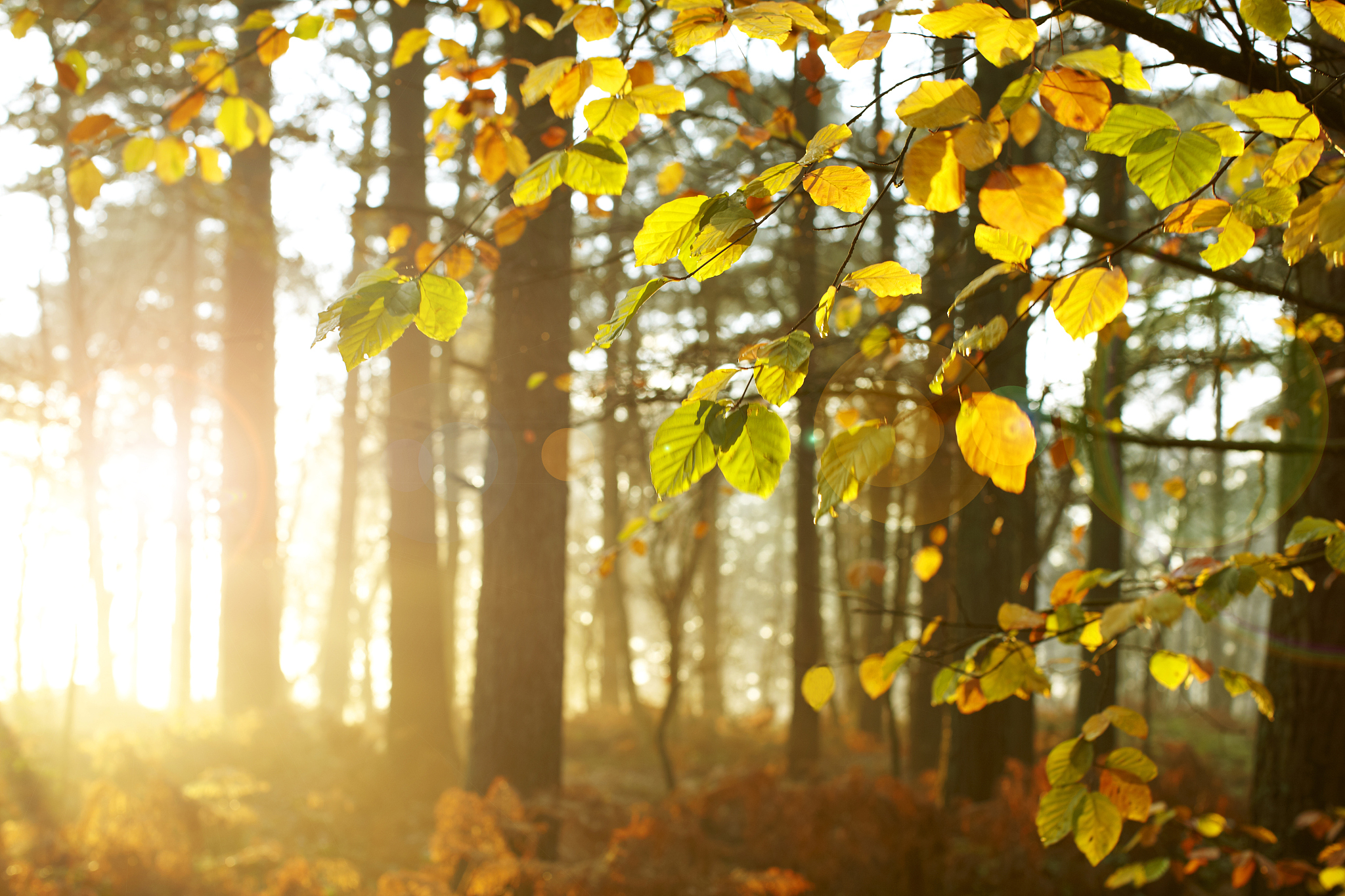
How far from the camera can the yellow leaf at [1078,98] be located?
105cm

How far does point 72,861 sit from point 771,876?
4.59 metres

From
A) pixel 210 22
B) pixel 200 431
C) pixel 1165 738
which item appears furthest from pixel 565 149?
pixel 200 431

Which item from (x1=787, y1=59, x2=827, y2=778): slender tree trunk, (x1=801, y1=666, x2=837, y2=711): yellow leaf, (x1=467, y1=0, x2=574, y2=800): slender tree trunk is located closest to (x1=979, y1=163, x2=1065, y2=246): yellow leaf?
(x1=801, y1=666, x2=837, y2=711): yellow leaf

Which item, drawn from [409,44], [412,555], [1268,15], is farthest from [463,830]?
[412,555]

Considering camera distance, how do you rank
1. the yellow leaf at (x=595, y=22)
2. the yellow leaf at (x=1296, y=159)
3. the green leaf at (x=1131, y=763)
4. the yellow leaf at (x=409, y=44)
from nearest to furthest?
the yellow leaf at (x=1296, y=159)
the yellow leaf at (x=595, y=22)
the green leaf at (x=1131, y=763)
the yellow leaf at (x=409, y=44)

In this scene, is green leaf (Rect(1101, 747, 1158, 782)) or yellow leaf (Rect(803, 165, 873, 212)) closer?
yellow leaf (Rect(803, 165, 873, 212))

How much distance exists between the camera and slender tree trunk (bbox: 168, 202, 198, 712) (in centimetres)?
1490

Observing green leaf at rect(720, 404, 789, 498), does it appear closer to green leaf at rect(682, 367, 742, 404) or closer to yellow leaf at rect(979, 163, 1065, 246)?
green leaf at rect(682, 367, 742, 404)

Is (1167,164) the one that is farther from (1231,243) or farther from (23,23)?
(23,23)

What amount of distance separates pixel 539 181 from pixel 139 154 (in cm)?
112

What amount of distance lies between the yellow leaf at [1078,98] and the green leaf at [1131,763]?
1069mm

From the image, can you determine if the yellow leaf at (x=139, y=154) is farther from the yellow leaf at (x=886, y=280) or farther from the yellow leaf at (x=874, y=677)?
the yellow leaf at (x=874, y=677)

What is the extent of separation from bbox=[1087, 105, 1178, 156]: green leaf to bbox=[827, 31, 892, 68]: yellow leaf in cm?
29

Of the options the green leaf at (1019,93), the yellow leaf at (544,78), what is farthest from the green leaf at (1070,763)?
the yellow leaf at (544,78)
